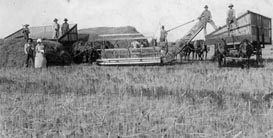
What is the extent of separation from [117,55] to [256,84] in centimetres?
1256

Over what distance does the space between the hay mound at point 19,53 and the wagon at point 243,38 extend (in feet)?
31.4

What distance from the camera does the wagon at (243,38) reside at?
50.9 feet

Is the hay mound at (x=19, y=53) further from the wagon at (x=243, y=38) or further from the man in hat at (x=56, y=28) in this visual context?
the wagon at (x=243, y=38)

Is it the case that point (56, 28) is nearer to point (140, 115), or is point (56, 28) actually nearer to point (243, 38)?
point (243, 38)

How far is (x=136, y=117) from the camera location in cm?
490

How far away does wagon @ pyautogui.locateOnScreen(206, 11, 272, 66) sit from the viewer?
1552 cm

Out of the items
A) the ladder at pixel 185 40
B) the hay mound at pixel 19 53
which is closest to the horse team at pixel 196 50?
the ladder at pixel 185 40

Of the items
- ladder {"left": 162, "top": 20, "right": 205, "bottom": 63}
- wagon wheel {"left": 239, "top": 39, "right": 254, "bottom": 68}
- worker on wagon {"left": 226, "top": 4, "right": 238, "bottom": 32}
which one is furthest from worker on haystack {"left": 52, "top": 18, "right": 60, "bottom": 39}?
wagon wheel {"left": 239, "top": 39, "right": 254, "bottom": 68}

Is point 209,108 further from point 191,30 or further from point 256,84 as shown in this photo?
point 191,30

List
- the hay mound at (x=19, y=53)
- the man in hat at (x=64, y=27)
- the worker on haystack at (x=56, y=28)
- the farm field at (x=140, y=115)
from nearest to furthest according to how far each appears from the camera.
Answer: the farm field at (x=140, y=115) < the hay mound at (x=19, y=53) < the worker on haystack at (x=56, y=28) < the man in hat at (x=64, y=27)

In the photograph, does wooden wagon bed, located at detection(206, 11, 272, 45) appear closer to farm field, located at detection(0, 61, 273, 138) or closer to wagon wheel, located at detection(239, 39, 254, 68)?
wagon wheel, located at detection(239, 39, 254, 68)

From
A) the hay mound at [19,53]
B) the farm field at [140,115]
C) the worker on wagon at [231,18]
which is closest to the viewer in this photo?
the farm field at [140,115]

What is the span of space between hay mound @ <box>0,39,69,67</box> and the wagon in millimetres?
9583

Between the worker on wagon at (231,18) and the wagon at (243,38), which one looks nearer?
the wagon at (243,38)
